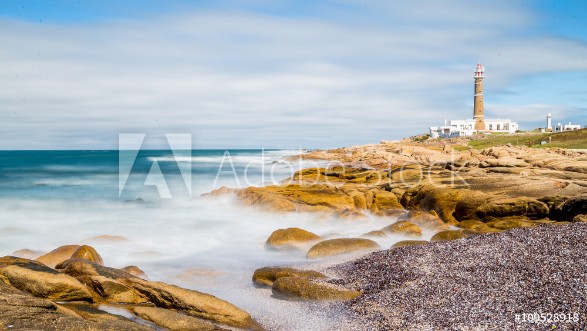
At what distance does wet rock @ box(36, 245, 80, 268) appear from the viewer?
12.7 meters

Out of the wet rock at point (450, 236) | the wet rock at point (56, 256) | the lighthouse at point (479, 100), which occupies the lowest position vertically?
the wet rock at point (56, 256)

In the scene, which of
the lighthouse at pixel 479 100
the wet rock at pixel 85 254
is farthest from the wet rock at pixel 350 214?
the lighthouse at pixel 479 100

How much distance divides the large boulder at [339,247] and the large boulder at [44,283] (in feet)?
21.7

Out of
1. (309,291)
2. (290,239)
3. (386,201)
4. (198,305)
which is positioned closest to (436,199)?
(386,201)

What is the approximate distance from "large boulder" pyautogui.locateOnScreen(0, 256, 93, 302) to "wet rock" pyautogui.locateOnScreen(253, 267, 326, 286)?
408cm

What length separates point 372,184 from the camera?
27.0 m

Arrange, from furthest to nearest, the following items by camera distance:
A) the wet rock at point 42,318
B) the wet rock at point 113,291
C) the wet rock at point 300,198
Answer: the wet rock at point 300,198 < the wet rock at point 113,291 < the wet rock at point 42,318

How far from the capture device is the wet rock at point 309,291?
9742 millimetres

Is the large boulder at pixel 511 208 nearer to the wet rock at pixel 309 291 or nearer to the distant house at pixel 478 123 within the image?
the wet rock at pixel 309 291

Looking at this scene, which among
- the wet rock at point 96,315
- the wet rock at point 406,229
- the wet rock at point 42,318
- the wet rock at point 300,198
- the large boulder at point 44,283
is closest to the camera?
the wet rock at point 42,318

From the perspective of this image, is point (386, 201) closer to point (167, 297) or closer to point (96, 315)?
point (167, 297)

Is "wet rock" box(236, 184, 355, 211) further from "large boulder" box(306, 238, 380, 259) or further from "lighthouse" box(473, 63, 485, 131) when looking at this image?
"lighthouse" box(473, 63, 485, 131)

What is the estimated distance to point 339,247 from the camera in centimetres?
1369

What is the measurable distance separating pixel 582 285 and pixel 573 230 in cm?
381
